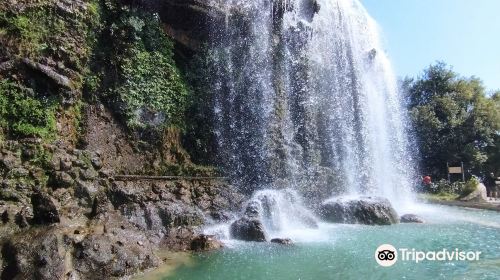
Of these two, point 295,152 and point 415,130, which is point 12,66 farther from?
point 415,130

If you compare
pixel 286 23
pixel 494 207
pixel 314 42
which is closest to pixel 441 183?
pixel 494 207

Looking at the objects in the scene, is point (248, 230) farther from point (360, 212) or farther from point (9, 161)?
point (9, 161)

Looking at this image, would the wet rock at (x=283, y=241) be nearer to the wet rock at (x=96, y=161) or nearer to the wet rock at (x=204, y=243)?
the wet rock at (x=204, y=243)

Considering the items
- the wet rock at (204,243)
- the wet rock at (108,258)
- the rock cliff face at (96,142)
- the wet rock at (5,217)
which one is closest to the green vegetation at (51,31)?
the rock cliff face at (96,142)

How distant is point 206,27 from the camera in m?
16.8

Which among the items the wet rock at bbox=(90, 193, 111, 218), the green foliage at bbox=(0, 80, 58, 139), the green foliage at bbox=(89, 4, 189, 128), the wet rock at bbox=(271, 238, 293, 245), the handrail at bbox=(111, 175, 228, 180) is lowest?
the wet rock at bbox=(271, 238, 293, 245)

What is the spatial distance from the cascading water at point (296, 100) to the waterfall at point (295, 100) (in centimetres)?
4

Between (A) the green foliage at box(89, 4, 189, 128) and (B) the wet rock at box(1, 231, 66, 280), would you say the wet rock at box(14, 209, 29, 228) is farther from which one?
(A) the green foliage at box(89, 4, 189, 128)

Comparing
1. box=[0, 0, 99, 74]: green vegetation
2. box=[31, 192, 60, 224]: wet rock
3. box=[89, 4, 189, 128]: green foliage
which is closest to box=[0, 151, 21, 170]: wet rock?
box=[31, 192, 60, 224]: wet rock

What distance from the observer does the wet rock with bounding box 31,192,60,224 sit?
8.97m

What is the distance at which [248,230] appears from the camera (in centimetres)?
1149

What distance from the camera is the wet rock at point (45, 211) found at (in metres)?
8.97

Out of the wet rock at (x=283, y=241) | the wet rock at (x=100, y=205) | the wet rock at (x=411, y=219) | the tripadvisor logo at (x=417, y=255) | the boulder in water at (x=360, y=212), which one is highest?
the wet rock at (x=100, y=205)

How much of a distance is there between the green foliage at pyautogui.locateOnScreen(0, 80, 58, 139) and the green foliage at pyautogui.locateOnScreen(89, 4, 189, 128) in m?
2.42
